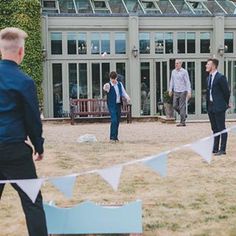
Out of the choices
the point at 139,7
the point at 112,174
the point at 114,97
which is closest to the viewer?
the point at 112,174

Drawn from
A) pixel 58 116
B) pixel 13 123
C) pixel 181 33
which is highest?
pixel 181 33

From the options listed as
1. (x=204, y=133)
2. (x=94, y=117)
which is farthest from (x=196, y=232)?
(x=94, y=117)

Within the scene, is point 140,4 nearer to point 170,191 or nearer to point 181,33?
point 181,33

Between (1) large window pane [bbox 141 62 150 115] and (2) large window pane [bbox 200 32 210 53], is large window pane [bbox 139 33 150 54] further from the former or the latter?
(2) large window pane [bbox 200 32 210 53]

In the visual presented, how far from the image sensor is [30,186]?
157 inches

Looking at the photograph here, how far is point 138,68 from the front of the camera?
22984 mm

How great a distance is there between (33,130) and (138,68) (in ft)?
62.7

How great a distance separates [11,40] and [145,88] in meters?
19.3

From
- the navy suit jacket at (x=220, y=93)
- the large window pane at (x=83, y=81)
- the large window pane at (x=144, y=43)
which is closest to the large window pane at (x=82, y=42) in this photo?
the large window pane at (x=83, y=81)

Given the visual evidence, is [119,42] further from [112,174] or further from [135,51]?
[112,174]

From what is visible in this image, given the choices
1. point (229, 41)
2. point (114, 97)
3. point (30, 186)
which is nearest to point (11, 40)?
point (30, 186)

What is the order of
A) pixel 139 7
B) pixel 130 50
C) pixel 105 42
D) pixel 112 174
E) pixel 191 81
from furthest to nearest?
pixel 139 7
pixel 191 81
pixel 105 42
pixel 130 50
pixel 112 174

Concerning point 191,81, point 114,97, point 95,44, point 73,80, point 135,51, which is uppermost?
point 95,44

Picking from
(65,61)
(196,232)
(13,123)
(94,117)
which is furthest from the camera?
(65,61)
